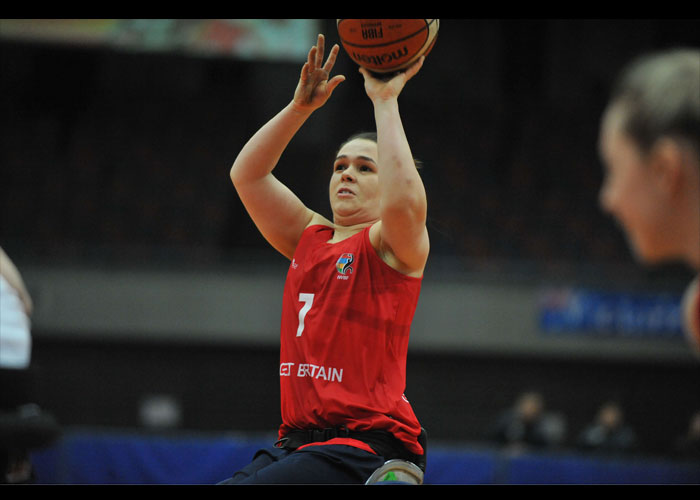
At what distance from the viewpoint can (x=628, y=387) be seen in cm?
1717

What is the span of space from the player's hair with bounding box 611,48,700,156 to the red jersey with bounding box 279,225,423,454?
6.66 ft

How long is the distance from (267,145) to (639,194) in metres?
2.54

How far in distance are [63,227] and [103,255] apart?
2.28m

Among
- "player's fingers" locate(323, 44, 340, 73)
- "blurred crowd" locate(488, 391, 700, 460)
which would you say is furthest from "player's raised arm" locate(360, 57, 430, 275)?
"blurred crowd" locate(488, 391, 700, 460)

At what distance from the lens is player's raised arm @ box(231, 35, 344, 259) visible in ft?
12.5

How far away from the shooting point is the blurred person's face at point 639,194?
1497 millimetres

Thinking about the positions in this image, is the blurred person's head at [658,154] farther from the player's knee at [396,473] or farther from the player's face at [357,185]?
the player's face at [357,185]

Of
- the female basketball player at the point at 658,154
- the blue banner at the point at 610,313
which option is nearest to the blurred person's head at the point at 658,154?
the female basketball player at the point at 658,154

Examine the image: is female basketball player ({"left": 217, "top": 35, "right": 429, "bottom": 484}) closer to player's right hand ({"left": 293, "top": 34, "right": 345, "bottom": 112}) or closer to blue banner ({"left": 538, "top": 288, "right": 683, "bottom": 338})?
player's right hand ({"left": 293, "top": 34, "right": 345, "bottom": 112})

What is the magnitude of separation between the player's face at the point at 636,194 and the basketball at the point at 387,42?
2.01 meters

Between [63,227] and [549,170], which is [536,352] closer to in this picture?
[549,170]

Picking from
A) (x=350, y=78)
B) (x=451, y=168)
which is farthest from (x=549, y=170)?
(x=350, y=78)

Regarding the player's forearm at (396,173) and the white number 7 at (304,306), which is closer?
the player's forearm at (396,173)

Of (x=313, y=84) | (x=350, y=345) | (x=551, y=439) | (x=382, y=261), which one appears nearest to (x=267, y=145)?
(x=313, y=84)
